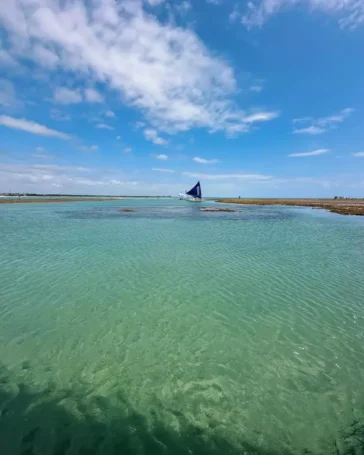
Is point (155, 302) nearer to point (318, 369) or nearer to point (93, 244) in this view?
point (318, 369)

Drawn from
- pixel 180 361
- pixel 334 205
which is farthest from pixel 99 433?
pixel 334 205

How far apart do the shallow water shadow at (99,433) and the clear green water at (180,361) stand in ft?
0.08

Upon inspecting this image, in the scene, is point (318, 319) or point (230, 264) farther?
point (230, 264)

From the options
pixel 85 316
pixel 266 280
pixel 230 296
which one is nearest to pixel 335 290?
pixel 266 280

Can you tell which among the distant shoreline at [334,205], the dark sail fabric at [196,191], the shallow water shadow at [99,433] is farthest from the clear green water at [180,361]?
the dark sail fabric at [196,191]

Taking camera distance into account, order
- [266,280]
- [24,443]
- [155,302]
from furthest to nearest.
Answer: [266,280], [155,302], [24,443]

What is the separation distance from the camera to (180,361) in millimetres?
7770

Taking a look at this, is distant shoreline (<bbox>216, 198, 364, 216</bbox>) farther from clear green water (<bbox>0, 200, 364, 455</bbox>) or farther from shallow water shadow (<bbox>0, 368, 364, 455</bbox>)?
shallow water shadow (<bbox>0, 368, 364, 455</bbox>)

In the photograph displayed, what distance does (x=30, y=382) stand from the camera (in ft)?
22.2

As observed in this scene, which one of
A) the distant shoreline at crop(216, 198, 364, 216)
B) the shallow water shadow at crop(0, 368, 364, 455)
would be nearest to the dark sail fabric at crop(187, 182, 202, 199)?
the distant shoreline at crop(216, 198, 364, 216)

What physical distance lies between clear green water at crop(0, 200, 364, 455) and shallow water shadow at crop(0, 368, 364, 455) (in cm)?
2

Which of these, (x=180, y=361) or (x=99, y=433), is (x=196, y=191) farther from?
(x=99, y=433)

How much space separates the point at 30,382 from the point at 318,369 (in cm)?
795

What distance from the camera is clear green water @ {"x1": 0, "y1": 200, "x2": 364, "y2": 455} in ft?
17.6
